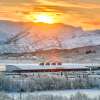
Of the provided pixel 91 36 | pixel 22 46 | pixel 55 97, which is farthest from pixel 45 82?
pixel 91 36

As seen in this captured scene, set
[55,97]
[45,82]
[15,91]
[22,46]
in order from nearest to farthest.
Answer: [55,97] < [15,91] < [45,82] < [22,46]

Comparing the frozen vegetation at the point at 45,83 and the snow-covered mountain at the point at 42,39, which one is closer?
the frozen vegetation at the point at 45,83

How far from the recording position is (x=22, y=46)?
104 m

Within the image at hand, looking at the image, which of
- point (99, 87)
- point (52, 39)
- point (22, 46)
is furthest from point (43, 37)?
point (99, 87)

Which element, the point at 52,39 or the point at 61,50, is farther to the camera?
the point at 52,39

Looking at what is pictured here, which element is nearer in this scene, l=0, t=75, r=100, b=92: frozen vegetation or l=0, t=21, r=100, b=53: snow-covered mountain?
l=0, t=75, r=100, b=92: frozen vegetation

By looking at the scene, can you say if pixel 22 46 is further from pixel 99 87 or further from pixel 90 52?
pixel 99 87

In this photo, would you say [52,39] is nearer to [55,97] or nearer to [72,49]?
[72,49]

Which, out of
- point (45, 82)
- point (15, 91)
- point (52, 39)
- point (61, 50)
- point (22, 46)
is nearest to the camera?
point (15, 91)

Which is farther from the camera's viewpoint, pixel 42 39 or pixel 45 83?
pixel 42 39

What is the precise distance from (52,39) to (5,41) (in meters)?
12.5

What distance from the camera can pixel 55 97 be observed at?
73.7 ft

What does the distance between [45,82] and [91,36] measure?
82.3m

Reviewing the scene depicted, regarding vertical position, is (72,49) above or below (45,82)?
above
